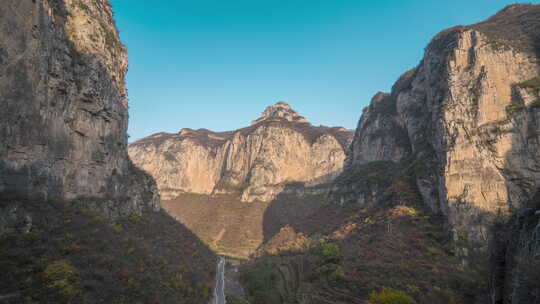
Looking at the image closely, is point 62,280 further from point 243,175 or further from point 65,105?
point 243,175

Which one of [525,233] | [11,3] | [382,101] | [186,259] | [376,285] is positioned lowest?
[186,259]

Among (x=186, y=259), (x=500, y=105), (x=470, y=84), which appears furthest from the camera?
(x=470, y=84)

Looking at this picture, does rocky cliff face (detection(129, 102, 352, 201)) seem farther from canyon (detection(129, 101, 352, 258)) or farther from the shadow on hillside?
the shadow on hillside

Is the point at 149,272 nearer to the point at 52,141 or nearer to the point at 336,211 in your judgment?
the point at 52,141

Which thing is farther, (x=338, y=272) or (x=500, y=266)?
(x=338, y=272)

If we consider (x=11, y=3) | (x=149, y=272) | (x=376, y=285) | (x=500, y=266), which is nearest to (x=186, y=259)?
(x=149, y=272)

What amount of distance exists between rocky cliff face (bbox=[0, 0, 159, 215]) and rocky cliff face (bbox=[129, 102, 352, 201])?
8757 centimetres

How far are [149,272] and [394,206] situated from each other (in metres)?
39.4

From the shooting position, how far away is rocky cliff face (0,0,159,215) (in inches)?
632

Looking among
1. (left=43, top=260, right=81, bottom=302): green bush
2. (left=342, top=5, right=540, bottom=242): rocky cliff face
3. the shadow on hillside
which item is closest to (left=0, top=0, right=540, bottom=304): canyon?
(left=43, top=260, right=81, bottom=302): green bush

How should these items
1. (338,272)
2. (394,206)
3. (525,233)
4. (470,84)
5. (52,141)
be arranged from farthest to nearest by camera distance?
(394,206) → (470,84) → (338,272) → (52,141) → (525,233)

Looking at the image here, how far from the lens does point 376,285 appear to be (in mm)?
21969

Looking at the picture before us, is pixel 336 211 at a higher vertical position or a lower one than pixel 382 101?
lower

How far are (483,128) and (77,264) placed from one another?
46.8 meters
